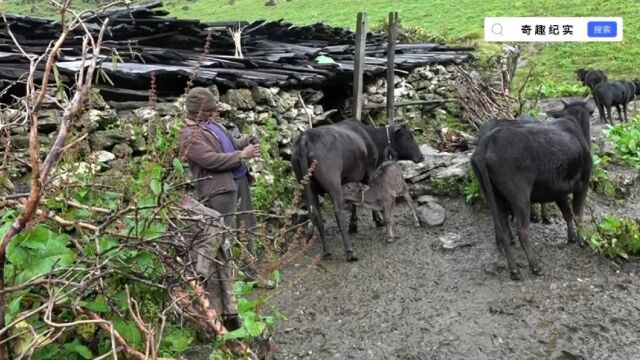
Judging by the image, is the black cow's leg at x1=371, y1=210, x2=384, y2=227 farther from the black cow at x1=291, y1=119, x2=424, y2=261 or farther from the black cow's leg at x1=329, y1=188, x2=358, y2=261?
the black cow's leg at x1=329, y1=188, x2=358, y2=261

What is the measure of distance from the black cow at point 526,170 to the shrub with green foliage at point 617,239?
0.29 m

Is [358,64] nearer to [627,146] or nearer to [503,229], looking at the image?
[503,229]

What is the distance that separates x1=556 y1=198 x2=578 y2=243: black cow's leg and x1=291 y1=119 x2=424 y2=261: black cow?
2.38 m

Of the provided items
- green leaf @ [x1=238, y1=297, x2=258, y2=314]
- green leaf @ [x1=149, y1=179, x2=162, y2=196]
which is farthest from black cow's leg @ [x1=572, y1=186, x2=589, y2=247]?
green leaf @ [x1=149, y1=179, x2=162, y2=196]

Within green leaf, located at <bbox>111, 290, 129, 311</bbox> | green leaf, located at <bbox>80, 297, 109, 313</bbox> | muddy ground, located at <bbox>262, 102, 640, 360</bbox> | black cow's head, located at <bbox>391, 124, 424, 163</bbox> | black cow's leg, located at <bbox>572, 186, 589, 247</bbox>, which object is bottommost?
muddy ground, located at <bbox>262, 102, 640, 360</bbox>

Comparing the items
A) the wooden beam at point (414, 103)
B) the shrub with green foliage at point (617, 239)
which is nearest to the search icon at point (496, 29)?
the wooden beam at point (414, 103)

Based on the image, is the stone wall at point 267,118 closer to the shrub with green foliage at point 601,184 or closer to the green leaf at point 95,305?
the green leaf at point 95,305

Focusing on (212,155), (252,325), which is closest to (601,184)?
(212,155)

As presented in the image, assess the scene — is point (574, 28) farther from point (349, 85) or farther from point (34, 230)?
point (34, 230)

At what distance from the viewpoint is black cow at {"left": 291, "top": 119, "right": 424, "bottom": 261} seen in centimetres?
739

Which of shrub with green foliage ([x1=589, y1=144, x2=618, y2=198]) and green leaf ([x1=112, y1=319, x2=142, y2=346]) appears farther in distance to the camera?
shrub with green foliage ([x1=589, y1=144, x2=618, y2=198])

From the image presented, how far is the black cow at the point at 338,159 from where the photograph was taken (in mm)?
7395

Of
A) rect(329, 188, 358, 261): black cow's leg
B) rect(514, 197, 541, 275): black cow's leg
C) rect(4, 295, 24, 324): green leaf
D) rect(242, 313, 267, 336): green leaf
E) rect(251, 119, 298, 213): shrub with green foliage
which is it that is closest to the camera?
rect(4, 295, 24, 324): green leaf

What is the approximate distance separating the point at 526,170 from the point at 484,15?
29149 millimetres
